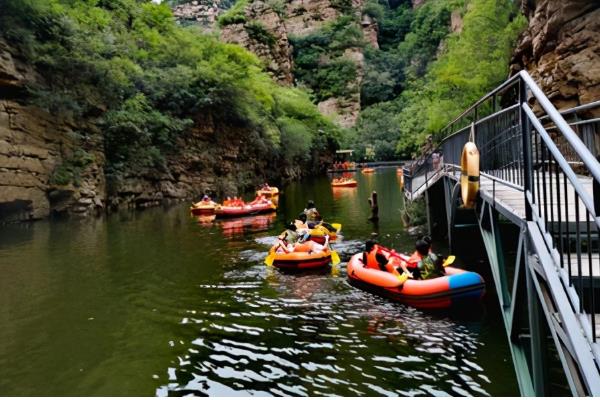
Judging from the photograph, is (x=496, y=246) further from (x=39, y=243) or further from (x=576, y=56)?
(x=39, y=243)

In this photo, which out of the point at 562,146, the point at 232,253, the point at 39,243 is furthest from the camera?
the point at 39,243

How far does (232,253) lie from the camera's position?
558 inches

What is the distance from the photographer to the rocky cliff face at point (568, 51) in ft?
45.9

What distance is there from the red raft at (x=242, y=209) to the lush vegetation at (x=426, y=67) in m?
9.31

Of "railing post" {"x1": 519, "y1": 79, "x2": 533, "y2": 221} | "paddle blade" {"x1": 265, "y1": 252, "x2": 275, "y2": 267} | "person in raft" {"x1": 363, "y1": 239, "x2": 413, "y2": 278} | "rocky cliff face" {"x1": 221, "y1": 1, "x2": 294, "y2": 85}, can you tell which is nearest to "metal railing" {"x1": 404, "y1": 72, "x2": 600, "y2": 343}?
"railing post" {"x1": 519, "y1": 79, "x2": 533, "y2": 221}

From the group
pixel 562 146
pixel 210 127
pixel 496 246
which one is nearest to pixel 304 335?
pixel 496 246

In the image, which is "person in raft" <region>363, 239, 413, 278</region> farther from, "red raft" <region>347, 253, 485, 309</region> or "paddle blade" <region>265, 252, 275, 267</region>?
"paddle blade" <region>265, 252, 275, 267</region>

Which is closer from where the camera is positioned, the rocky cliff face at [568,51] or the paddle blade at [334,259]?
the paddle blade at [334,259]

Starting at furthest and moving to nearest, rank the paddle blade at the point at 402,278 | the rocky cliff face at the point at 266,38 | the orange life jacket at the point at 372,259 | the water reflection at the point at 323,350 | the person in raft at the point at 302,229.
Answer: the rocky cliff face at the point at 266,38
the person in raft at the point at 302,229
the orange life jacket at the point at 372,259
the paddle blade at the point at 402,278
the water reflection at the point at 323,350

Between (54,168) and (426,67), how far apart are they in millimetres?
61498

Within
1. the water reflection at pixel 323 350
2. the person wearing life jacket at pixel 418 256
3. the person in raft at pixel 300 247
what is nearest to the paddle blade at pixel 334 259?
the person in raft at pixel 300 247

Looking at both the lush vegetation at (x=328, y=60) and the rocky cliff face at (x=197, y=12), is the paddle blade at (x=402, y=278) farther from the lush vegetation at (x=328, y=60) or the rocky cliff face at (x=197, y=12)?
the rocky cliff face at (x=197, y=12)

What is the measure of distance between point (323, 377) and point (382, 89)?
74.8m

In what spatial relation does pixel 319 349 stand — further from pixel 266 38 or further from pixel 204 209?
pixel 266 38
